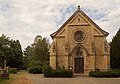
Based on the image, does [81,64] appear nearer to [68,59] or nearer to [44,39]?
[68,59]

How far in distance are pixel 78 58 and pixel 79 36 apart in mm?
3782

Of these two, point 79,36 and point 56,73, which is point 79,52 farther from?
point 56,73

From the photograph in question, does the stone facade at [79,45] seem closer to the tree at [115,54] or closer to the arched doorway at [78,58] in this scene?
the arched doorway at [78,58]

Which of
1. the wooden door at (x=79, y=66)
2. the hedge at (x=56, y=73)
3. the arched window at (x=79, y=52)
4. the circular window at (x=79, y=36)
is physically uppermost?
the circular window at (x=79, y=36)

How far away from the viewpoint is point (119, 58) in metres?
55.4

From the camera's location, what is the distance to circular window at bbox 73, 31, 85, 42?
4688 cm

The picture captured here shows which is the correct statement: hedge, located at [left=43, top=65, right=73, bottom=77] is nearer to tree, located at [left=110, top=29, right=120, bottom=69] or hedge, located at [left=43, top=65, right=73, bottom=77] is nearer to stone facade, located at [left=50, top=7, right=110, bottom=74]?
stone facade, located at [left=50, top=7, right=110, bottom=74]

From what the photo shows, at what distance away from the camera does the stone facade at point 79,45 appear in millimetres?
45781

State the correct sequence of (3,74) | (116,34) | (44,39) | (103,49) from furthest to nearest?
1. (44,39)
2. (116,34)
3. (103,49)
4. (3,74)

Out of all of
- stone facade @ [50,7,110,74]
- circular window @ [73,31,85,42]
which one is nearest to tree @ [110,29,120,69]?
stone facade @ [50,7,110,74]

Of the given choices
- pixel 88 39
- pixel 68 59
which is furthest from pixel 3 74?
pixel 88 39

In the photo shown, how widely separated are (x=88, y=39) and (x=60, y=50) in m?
5.13

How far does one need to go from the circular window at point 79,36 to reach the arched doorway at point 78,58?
1229mm

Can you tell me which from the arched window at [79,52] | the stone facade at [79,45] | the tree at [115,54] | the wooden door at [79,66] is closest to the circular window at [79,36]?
the stone facade at [79,45]
